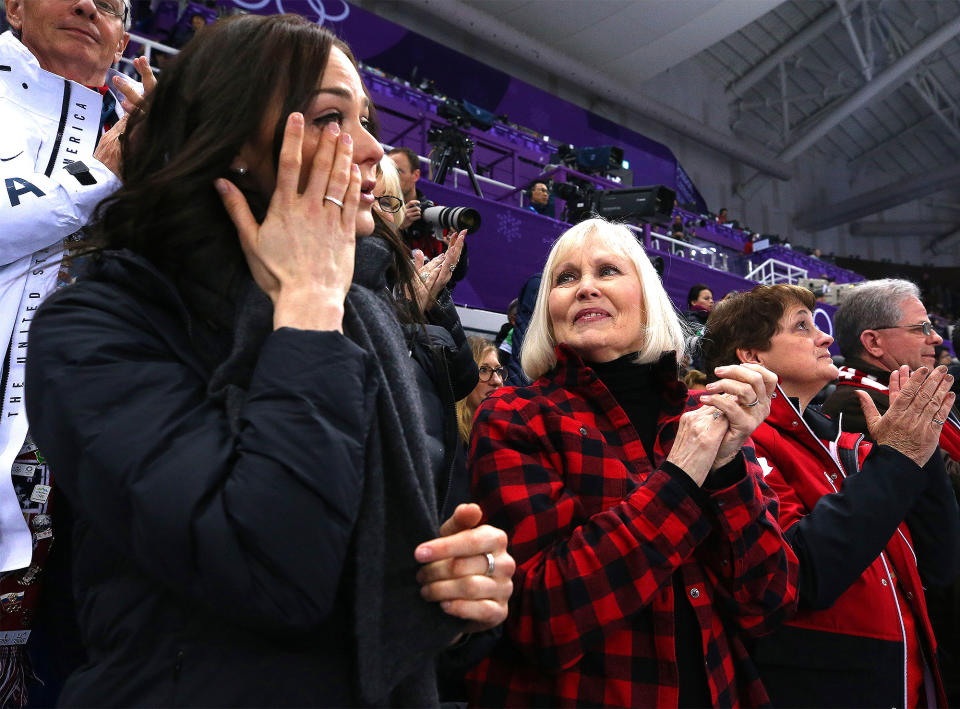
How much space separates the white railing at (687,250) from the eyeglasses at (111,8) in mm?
6994

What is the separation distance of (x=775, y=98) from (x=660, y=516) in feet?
60.9

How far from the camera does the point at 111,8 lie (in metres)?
1.36

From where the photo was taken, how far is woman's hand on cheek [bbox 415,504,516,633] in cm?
72

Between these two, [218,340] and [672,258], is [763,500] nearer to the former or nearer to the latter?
[218,340]

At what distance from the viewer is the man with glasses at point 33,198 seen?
3.23 feet

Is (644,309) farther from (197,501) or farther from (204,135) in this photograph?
(197,501)

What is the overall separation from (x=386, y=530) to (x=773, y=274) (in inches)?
406

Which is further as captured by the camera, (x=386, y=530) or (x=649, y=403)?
(x=649, y=403)

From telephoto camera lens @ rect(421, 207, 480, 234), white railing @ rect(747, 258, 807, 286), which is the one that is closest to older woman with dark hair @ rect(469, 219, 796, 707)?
telephoto camera lens @ rect(421, 207, 480, 234)

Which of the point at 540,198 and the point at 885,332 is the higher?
the point at 540,198

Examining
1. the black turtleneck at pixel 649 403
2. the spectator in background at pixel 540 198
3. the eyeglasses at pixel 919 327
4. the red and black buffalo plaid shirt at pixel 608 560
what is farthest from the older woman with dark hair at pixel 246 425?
the spectator in background at pixel 540 198

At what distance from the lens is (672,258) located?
23.2 feet

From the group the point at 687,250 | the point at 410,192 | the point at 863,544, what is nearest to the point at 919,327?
the point at 863,544

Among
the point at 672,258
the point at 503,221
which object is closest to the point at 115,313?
the point at 503,221
